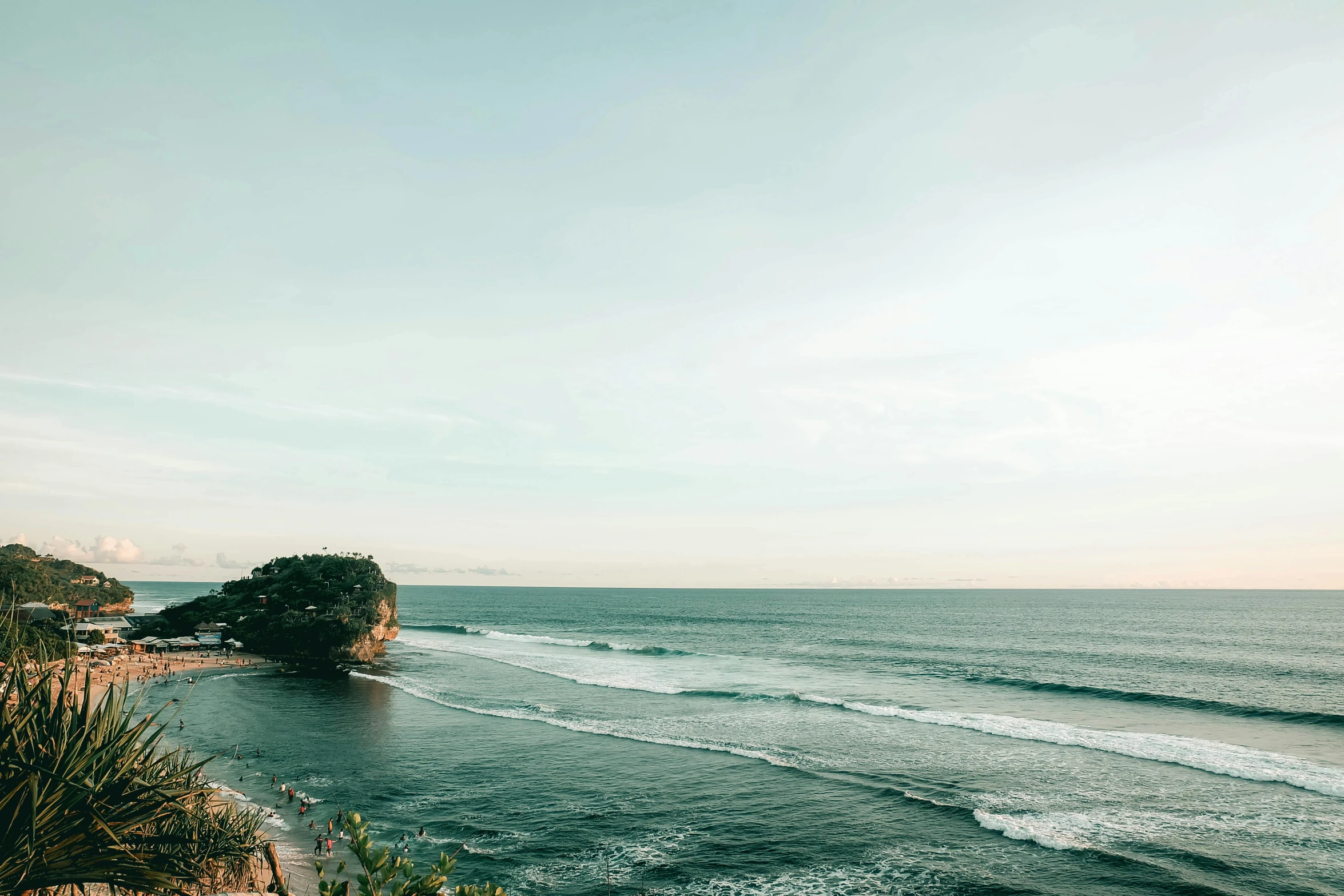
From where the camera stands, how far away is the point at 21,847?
9.51m

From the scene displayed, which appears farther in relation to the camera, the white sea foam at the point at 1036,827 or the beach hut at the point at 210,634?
the beach hut at the point at 210,634

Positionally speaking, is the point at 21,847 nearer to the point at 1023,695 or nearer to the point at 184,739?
the point at 184,739

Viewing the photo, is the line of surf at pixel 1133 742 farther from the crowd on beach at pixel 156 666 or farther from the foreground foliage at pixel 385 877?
the crowd on beach at pixel 156 666

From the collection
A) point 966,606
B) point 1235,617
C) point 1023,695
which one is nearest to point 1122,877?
point 1023,695

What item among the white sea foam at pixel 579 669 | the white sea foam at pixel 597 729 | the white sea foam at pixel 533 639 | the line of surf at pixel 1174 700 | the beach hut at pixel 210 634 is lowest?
the white sea foam at pixel 533 639

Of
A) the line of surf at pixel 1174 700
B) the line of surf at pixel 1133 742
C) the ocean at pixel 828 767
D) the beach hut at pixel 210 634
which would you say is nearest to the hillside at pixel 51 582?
the beach hut at pixel 210 634

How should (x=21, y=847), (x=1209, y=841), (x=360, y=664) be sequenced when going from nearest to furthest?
1. (x=21, y=847)
2. (x=1209, y=841)
3. (x=360, y=664)

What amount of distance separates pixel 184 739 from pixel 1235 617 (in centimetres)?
17325

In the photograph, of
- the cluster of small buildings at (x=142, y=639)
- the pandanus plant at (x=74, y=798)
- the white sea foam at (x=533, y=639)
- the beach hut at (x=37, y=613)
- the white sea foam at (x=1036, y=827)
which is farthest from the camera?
the white sea foam at (x=533, y=639)

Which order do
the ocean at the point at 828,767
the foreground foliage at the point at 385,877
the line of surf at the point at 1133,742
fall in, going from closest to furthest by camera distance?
the foreground foliage at the point at 385,877
the ocean at the point at 828,767
the line of surf at the point at 1133,742

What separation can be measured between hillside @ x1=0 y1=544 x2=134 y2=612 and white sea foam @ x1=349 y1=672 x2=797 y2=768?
46871 millimetres

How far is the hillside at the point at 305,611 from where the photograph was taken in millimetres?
83812

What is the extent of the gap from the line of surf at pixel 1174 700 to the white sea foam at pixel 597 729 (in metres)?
32.7

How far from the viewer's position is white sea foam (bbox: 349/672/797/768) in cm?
4209
